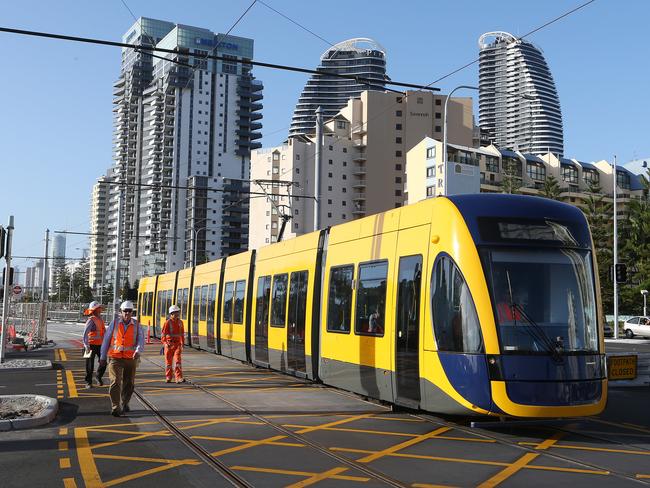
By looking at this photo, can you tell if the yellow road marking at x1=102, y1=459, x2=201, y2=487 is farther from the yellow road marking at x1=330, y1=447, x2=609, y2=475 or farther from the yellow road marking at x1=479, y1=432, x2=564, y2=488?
the yellow road marking at x1=479, y1=432, x2=564, y2=488

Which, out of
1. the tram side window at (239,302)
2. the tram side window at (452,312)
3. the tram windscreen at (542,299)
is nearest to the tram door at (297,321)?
the tram side window at (239,302)

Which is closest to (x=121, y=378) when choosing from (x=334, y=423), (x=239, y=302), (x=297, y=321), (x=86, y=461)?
(x=334, y=423)

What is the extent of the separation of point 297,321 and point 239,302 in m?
5.76

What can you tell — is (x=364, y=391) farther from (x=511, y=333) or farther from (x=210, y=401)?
(x=511, y=333)

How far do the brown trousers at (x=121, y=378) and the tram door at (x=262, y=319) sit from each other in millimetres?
6518

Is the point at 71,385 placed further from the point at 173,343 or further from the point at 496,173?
the point at 496,173

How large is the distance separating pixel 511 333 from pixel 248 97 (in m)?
162

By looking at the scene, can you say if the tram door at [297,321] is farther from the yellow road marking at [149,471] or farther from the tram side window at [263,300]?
the yellow road marking at [149,471]

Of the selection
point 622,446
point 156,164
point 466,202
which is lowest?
point 622,446

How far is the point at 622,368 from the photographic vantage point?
16.3m

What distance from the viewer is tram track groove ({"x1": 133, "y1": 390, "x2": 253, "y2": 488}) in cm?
725

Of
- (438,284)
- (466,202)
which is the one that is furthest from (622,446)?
(466,202)

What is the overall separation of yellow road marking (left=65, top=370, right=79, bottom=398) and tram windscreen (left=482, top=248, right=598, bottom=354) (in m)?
8.28

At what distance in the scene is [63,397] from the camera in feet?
45.5
